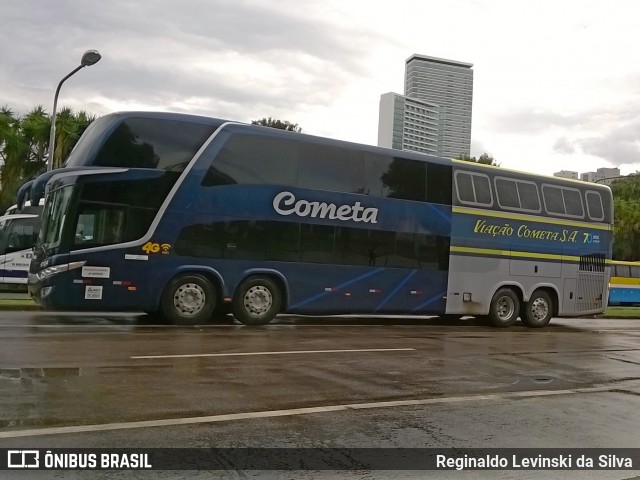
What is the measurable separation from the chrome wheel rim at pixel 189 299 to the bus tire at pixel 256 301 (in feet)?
2.50

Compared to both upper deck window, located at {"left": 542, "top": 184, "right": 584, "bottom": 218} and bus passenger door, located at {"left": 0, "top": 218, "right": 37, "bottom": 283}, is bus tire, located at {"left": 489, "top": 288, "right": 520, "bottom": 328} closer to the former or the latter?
upper deck window, located at {"left": 542, "top": 184, "right": 584, "bottom": 218}

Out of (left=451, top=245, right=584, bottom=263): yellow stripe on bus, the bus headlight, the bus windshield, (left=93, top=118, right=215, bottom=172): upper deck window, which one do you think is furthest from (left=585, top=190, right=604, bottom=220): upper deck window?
the bus windshield

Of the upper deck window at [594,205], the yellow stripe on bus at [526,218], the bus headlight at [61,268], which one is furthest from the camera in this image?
the upper deck window at [594,205]

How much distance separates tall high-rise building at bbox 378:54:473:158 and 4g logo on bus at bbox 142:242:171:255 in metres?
22.4

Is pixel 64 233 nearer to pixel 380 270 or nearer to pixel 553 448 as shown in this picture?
pixel 380 270

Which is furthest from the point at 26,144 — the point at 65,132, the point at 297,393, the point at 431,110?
the point at 431,110

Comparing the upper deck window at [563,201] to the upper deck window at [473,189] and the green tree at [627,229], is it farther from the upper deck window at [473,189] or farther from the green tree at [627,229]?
the green tree at [627,229]

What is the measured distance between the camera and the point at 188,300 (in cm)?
1296

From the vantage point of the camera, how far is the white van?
21.5 metres

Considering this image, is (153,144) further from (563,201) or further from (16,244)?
(563,201)

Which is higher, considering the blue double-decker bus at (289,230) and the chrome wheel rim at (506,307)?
the blue double-decker bus at (289,230)

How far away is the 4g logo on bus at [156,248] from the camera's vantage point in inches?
492

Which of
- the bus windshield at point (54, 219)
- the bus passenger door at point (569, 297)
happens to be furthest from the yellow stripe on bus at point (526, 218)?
the bus windshield at point (54, 219)

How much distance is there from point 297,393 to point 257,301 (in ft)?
22.2
